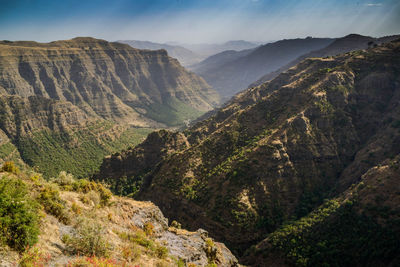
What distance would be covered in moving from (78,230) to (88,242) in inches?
78.5

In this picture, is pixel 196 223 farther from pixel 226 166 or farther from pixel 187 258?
pixel 187 258

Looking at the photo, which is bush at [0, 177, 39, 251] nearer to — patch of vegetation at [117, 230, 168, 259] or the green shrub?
the green shrub

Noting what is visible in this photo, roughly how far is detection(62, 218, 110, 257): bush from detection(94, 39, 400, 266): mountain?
133 feet

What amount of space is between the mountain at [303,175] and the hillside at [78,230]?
25.0m

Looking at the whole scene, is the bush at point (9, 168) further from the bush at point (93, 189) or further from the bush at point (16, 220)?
the bush at point (16, 220)

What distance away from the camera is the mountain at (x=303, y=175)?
149 ft

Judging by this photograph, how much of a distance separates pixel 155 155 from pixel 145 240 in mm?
75808

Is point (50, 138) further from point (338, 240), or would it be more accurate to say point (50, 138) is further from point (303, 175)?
point (338, 240)

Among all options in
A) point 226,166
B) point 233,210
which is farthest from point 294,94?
point 233,210

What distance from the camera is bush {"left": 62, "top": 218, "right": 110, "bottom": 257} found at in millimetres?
15531

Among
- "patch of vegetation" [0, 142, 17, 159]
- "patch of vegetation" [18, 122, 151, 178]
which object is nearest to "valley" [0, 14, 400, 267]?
"patch of vegetation" [18, 122, 151, 178]

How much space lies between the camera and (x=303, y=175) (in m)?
64.4

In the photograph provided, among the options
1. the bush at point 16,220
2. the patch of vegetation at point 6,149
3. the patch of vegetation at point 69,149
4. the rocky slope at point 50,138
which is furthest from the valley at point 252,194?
the patch of vegetation at point 6,149

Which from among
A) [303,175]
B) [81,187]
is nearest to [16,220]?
[81,187]
